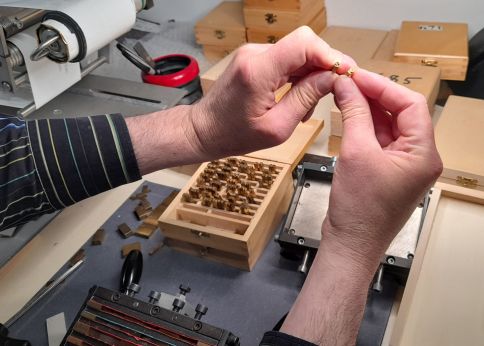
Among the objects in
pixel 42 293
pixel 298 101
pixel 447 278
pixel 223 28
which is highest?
pixel 298 101

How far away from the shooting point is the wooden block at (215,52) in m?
1.73

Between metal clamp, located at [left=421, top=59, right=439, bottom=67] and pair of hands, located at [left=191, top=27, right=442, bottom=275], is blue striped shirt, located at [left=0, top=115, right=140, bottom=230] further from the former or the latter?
metal clamp, located at [left=421, top=59, right=439, bottom=67]

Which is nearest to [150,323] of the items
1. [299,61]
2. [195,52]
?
[299,61]

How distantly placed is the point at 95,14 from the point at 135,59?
29 cm

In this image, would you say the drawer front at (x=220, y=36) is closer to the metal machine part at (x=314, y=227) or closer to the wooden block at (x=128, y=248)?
the metal machine part at (x=314, y=227)

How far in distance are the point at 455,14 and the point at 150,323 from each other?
1342 mm

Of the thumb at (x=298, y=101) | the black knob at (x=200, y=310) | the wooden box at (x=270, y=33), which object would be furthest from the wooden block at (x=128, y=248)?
the wooden box at (x=270, y=33)

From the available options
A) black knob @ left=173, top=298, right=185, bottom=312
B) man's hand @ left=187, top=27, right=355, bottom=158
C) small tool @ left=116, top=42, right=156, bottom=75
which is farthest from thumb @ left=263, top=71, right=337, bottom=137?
small tool @ left=116, top=42, right=156, bottom=75

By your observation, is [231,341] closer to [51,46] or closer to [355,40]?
[51,46]

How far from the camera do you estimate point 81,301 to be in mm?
994

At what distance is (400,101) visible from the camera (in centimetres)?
70

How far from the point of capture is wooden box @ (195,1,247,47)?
164 centimetres

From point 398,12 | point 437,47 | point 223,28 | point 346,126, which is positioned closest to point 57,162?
point 346,126

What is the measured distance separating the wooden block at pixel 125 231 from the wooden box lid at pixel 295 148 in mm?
341
